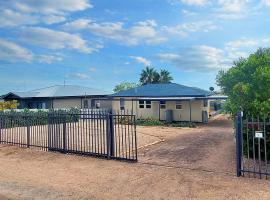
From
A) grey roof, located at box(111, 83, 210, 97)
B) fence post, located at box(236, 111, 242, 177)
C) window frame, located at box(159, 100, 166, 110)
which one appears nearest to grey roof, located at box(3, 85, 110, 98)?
grey roof, located at box(111, 83, 210, 97)

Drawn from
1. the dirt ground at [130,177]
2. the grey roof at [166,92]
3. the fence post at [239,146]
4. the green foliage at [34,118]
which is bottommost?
the dirt ground at [130,177]

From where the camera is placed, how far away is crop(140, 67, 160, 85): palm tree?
62.7m

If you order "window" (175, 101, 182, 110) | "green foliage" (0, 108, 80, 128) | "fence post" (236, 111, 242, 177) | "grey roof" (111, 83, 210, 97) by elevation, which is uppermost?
"grey roof" (111, 83, 210, 97)

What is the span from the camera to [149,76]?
207 ft

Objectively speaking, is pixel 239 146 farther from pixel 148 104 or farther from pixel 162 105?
pixel 148 104

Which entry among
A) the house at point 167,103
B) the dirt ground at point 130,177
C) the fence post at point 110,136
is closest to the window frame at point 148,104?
the house at point 167,103

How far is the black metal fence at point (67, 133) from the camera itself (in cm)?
1165

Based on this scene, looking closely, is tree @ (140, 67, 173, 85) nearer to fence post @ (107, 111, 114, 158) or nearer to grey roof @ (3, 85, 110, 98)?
grey roof @ (3, 85, 110, 98)

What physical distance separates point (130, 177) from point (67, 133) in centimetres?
634

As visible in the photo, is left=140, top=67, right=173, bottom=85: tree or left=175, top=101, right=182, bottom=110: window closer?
left=175, top=101, right=182, bottom=110: window

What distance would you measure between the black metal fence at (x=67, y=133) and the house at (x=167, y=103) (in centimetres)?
1518

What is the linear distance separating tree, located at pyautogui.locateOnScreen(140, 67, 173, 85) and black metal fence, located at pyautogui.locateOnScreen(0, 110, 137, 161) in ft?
150

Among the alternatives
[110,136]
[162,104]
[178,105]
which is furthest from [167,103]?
[110,136]

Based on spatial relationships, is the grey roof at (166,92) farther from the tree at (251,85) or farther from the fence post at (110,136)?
the fence post at (110,136)
